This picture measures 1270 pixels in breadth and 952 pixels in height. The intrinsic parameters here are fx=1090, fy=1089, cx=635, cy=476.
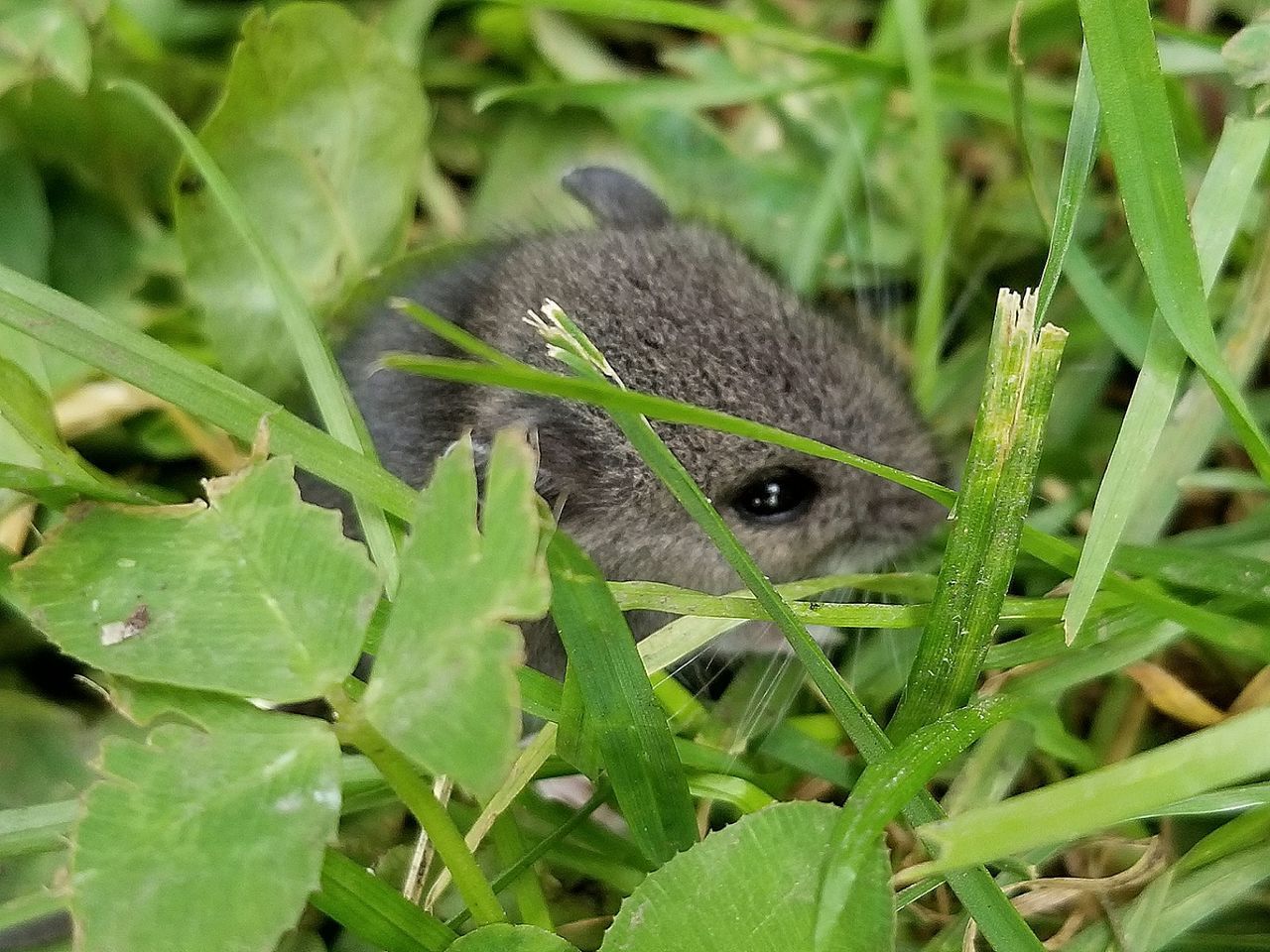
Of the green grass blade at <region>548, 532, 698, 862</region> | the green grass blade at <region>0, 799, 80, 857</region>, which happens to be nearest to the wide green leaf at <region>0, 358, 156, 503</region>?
the green grass blade at <region>0, 799, 80, 857</region>

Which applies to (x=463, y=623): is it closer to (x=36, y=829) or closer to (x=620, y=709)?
(x=620, y=709)

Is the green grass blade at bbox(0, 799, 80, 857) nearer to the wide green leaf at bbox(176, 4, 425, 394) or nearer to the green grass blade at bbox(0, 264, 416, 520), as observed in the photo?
the green grass blade at bbox(0, 264, 416, 520)

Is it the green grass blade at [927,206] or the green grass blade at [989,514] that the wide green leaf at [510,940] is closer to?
the green grass blade at [989,514]

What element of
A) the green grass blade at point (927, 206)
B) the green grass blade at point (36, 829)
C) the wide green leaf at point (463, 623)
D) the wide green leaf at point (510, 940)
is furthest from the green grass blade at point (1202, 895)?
the green grass blade at point (36, 829)

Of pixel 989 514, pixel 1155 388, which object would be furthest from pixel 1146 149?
pixel 989 514

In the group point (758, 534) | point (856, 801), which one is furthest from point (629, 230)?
point (856, 801)

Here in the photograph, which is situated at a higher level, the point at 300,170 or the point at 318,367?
the point at 300,170

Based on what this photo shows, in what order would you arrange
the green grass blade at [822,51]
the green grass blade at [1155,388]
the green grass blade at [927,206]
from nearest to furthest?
the green grass blade at [1155,388]
the green grass blade at [822,51]
the green grass blade at [927,206]
